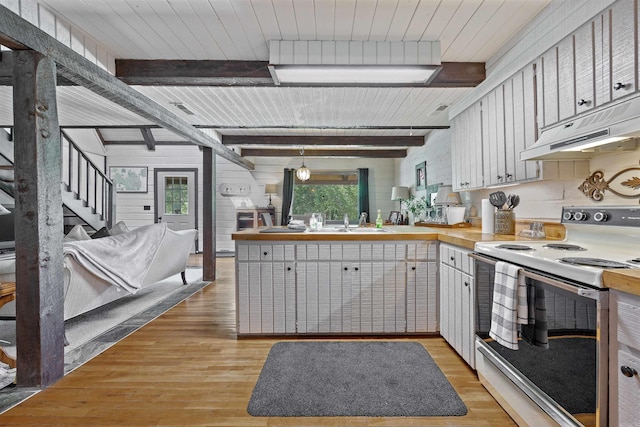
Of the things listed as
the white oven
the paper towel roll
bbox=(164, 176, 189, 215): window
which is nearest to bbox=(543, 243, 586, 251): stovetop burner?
the white oven

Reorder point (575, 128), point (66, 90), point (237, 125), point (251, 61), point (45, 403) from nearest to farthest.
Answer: point (575, 128) → point (45, 403) → point (251, 61) → point (66, 90) → point (237, 125)

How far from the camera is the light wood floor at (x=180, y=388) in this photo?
5.57ft

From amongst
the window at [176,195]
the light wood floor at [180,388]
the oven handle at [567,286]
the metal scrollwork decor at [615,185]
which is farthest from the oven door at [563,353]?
the window at [176,195]

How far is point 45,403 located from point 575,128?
329cm

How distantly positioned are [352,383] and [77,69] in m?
2.90

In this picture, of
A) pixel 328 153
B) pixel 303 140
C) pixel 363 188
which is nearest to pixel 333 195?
pixel 363 188

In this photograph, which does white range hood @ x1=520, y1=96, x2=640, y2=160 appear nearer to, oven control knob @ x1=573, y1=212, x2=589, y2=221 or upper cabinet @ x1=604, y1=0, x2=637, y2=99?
upper cabinet @ x1=604, y1=0, x2=637, y2=99

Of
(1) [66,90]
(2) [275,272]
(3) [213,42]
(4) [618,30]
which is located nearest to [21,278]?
(2) [275,272]

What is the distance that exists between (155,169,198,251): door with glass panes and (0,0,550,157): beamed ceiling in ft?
9.60

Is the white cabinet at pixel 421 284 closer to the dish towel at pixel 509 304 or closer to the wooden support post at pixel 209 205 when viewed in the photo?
the dish towel at pixel 509 304

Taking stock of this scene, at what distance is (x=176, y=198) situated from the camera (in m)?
8.07

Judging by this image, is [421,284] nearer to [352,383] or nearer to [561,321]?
[352,383]

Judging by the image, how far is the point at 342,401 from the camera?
1.85 metres

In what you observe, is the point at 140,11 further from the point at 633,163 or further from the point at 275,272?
the point at 633,163
